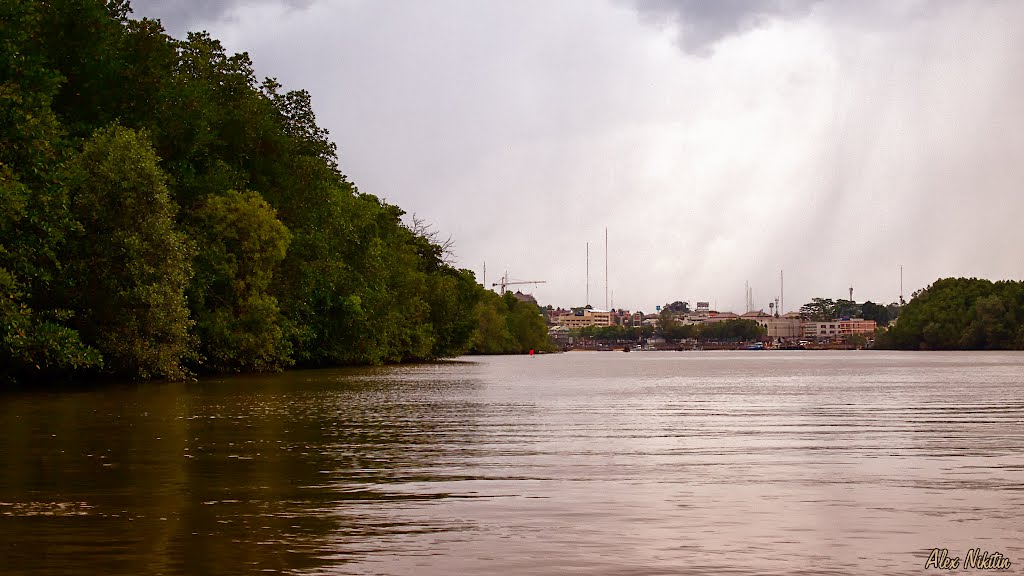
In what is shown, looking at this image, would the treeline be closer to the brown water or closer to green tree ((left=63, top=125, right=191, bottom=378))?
green tree ((left=63, top=125, right=191, bottom=378))

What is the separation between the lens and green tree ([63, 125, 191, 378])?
48.6 metres

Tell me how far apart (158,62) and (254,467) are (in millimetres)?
46407

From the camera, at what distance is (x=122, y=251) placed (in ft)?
160

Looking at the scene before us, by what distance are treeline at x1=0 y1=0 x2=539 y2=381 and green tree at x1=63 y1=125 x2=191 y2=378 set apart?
0.06 meters

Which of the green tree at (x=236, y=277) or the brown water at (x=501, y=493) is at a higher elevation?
the green tree at (x=236, y=277)

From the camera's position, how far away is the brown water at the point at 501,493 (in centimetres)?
1116

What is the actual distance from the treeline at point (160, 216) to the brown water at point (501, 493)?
424 inches

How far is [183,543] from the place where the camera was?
11766 mm

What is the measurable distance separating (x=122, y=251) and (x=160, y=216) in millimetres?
2297

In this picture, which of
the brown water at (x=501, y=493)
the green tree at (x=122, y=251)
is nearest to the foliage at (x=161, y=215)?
the green tree at (x=122, y=251)

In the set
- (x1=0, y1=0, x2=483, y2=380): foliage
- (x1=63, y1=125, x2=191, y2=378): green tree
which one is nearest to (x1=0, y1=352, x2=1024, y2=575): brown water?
(x1=0, y1=0, x2=483, y2=380): foliage

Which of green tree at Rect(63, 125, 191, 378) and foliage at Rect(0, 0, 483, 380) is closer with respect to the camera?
foliage at Rect(0, 0, 483, 380)

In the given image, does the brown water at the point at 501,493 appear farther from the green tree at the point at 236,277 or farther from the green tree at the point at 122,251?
the green tree at the point at 236,277

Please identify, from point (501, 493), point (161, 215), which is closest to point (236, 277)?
point (161, 215)
